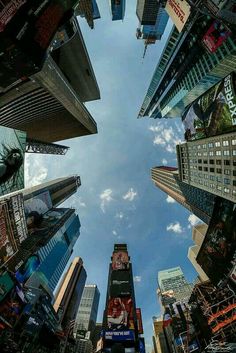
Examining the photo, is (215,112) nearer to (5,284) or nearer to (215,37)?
(215,37)

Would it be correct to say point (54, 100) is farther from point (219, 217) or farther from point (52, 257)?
point (52, 257)

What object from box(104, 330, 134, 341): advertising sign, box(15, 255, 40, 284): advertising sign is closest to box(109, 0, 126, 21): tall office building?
box(15, 255, 40, 284): advertising sign

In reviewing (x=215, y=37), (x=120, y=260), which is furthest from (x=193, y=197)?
(x=120, y=260)

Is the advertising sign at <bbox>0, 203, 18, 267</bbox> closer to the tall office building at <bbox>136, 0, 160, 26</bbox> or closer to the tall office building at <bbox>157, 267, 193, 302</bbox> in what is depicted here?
the tall office building at <bbox>136, 0, 160, 26</bbox>

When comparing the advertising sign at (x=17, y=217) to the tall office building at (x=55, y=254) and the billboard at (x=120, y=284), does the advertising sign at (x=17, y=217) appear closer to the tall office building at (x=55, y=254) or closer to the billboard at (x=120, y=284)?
the billboard at (x=120, y=284)

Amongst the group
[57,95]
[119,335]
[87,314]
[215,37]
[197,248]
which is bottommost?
[119,335]

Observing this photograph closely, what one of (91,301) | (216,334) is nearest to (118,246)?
(216,334)
